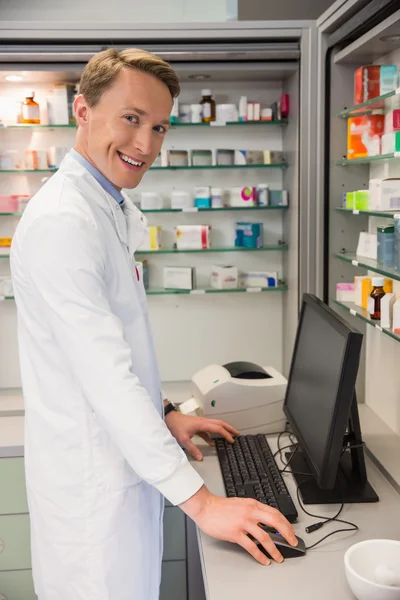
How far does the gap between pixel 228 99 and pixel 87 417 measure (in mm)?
2327

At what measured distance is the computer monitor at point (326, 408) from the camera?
1.57 metres

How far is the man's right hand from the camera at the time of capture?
140cm

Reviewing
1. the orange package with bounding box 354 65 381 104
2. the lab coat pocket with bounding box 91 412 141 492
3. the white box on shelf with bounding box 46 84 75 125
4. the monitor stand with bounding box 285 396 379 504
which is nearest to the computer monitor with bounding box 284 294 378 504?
the monitor stand with bounding box 285 396 379 504

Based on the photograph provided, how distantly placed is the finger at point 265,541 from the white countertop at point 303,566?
28 millimetres

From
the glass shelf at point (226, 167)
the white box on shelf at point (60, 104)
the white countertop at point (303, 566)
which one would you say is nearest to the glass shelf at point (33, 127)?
the white box on shelf at point (60, 104)

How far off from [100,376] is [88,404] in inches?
6.9

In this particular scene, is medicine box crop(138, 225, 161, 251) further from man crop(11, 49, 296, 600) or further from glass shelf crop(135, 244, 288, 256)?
man crop(11, 49, 296, 600)

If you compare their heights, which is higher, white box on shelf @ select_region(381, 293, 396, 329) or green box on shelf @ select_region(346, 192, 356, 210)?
green box on shelf @ select_region(346, 192, 356, 210)

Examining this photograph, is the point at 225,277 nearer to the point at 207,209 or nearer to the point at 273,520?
the point at 207,209

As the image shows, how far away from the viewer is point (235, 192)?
3385mm

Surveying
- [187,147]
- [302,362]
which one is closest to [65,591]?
[302,362]

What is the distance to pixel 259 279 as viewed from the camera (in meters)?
3.46

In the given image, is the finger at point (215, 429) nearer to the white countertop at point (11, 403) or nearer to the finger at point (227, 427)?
the finger at point (227, 427)

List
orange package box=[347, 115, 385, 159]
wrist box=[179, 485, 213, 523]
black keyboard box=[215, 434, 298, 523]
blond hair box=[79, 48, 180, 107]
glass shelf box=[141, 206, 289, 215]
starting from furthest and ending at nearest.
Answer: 1. glass shelf box=[141, 206, 289, 215]
2. orange package box=[347, 115, 385, 159]
3. black keyboard box=[215, 434, 298, 523]
4. blond hair box=[79, 48, 180, 107]
5. wrist box=[179, 485, 213, 523]
